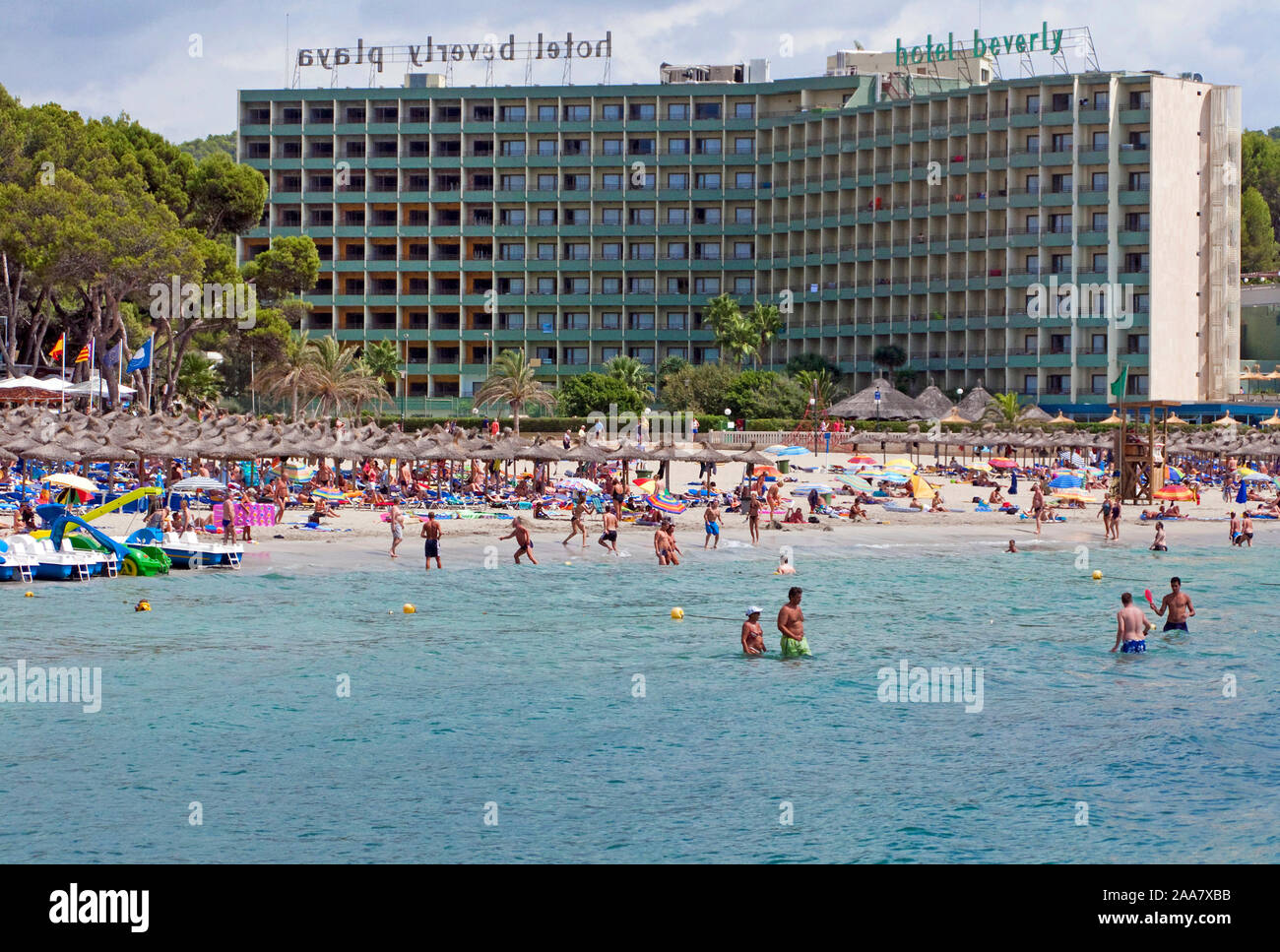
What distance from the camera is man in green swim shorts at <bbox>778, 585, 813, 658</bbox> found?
81.5 ft

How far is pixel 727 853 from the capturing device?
48.0 feet

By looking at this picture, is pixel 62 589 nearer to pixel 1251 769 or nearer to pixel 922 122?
pixel 1251 769

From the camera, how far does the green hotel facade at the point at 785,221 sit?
4048 inches

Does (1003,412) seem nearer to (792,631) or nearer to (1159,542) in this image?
(1159,542)

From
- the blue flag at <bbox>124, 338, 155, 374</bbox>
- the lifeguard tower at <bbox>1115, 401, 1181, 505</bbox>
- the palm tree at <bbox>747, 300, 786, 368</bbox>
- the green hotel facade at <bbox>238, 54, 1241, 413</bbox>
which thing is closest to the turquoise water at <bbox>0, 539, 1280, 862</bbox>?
the blue flag at <bbox>124, 338, 155, 374</bbox>

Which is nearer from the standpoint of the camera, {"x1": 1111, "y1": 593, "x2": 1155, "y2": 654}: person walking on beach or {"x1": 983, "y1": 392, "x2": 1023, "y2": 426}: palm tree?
{"x1": 1111, "y1": 593, "x2": 1155, "y2": 654}: person walking on beach

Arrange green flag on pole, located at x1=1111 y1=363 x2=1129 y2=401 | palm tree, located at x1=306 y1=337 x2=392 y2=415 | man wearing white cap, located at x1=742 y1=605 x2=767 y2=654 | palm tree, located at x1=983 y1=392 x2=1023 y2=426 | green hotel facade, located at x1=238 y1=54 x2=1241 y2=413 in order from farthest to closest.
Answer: green hotel facade, located at x1=238 y1=54 x2=1241 y2=413 → palm tree, located at x1=983 y1=392 x2=1023 y2=426 → palm tree, located at x1=306 y1=337 x2=392 y2=415 → green flag on pole, located at x1=1111 y1=363 x2=1129 y2=401 → man wearing white cap, located at x1=742 y1=605 x2=767 y2=654

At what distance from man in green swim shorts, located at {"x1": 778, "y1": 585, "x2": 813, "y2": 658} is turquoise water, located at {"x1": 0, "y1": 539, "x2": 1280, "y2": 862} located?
297 mm

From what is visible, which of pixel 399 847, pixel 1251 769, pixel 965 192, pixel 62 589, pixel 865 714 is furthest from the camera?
pixel 965 192

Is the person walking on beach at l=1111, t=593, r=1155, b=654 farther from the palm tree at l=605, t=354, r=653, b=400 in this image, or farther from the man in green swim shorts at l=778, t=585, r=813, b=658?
the palm tree at l=605, t=354, r=653, b=400

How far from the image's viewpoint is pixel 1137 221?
102562 millimetres

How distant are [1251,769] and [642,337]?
341ft
